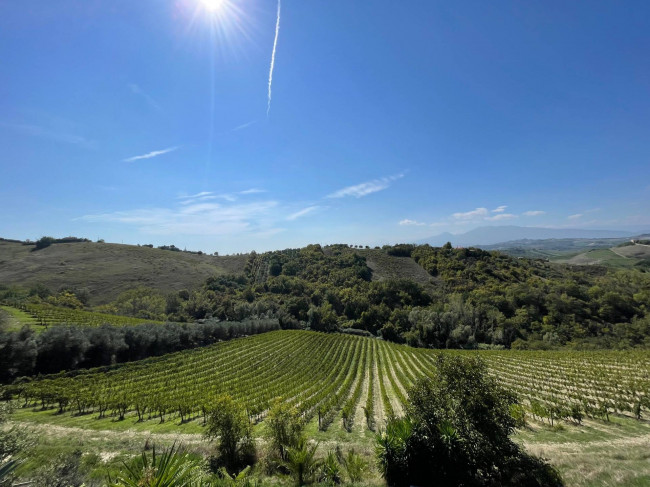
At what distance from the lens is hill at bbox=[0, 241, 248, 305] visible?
94.0 m

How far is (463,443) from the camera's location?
11.1 meters

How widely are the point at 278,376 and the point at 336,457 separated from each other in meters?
26.3

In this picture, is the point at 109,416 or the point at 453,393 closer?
the point at 453,393

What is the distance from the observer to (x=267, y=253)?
17900 cm

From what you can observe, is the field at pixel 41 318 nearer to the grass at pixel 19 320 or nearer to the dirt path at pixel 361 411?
the grass at pixel 19 320

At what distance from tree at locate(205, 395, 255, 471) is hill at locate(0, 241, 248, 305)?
10324 cm

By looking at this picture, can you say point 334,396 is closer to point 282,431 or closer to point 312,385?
point 312,385

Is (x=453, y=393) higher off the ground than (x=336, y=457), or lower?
higher

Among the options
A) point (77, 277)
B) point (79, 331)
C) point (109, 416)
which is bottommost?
point (109, 416)

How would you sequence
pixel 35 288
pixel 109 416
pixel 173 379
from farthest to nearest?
pixel 35 288
pixel 173 379
pixel 109 416

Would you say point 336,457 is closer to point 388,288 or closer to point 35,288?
point 388,288

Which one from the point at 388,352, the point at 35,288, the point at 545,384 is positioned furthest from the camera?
the point at 35,288

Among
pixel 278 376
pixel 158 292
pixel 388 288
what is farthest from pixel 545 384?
pixel 158 292

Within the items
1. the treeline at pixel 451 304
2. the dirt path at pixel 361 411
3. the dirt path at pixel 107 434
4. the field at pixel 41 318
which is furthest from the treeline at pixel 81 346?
the treeline at pixel 451 304
